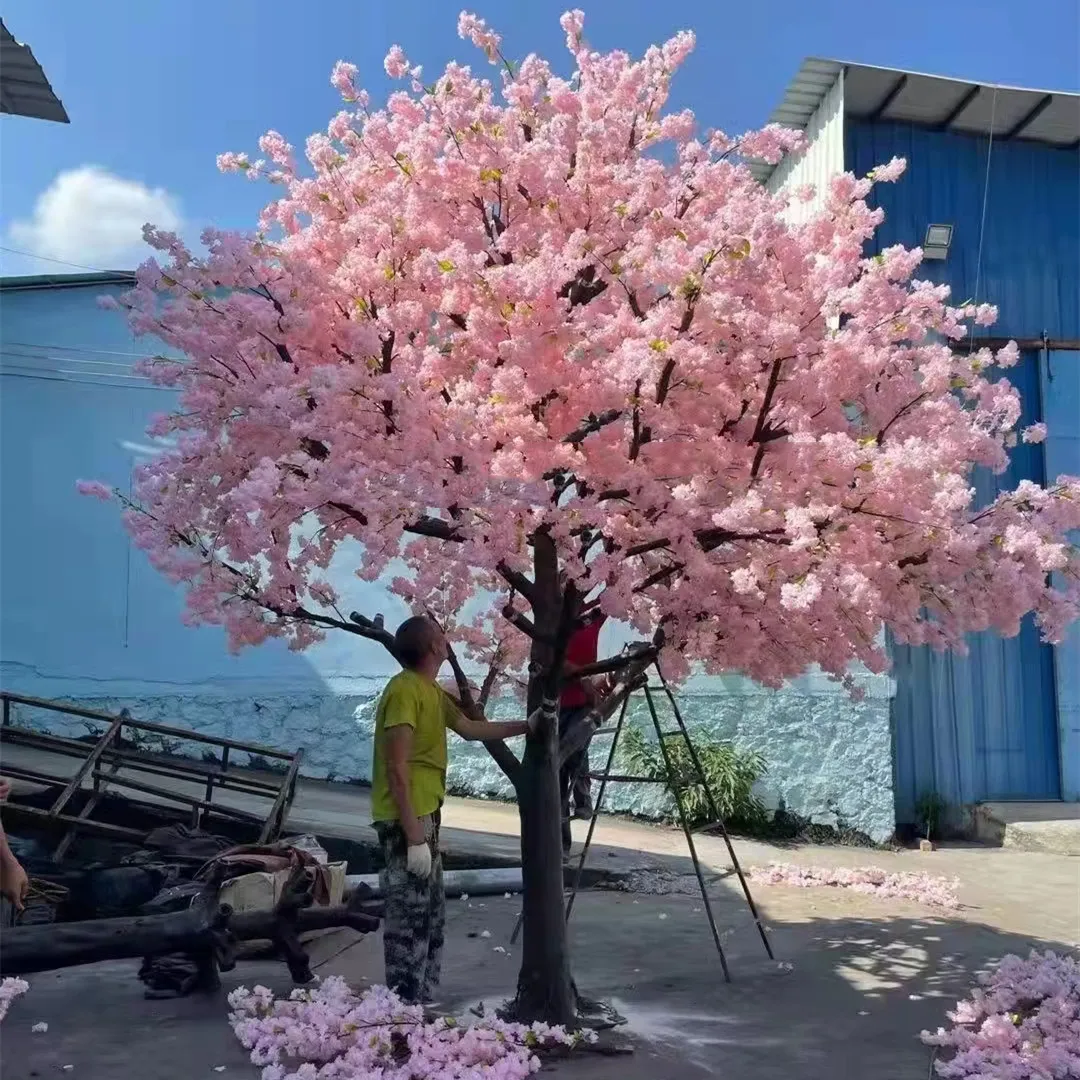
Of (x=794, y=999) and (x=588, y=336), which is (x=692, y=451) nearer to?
(x=588, y=336)

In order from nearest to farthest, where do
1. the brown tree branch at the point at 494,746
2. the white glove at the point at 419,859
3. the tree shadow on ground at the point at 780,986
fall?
1. the tree shadow on ground at the point at 780,986
2. the white glove at the point at 419,859
3. the brown tree branch at the point at 494,746

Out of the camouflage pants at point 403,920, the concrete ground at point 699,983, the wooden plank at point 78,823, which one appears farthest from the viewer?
the wooden plank at point 78,823

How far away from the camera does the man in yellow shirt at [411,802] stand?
4848 millimetres

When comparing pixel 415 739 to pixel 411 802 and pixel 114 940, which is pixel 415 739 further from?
pixel 114 940

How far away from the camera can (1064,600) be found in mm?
5066

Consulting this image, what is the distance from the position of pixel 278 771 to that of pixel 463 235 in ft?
26.2

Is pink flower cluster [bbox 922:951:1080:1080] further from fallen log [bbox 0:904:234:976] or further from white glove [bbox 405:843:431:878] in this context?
fallen log [bbox 0:904:234:976]

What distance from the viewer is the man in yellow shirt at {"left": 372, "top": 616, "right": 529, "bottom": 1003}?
15.9 feet

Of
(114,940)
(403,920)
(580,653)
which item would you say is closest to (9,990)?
(114,940)

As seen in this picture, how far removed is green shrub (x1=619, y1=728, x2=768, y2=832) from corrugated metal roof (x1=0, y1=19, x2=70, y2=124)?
749 centimetres

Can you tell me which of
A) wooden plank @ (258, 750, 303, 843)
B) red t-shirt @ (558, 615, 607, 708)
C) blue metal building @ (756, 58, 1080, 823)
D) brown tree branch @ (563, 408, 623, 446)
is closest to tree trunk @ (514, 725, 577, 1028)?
brown tree branch @ (563, 408, 623, 446)

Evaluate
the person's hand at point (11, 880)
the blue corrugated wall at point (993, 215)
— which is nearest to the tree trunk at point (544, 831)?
the person's hand at point (11, 880)

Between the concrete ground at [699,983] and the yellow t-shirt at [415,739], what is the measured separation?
1027mm

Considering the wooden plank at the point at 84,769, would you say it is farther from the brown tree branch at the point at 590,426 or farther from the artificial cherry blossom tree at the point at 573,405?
the brown tree branch at the point at 590,426
